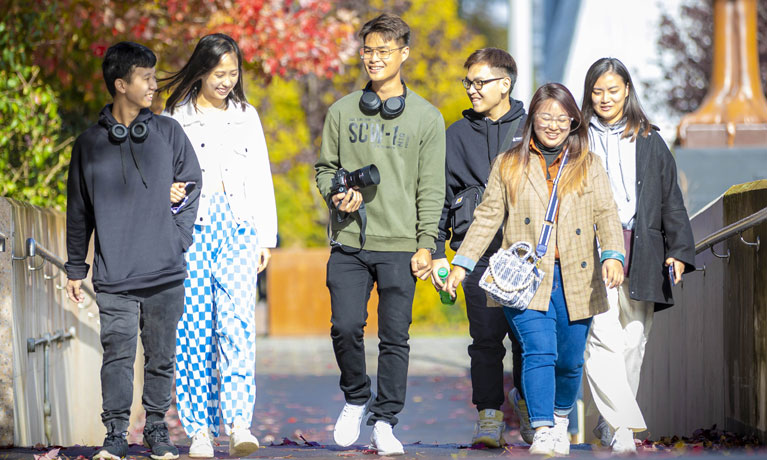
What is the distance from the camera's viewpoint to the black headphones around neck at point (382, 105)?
5.55 m

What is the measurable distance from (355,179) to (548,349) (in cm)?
124

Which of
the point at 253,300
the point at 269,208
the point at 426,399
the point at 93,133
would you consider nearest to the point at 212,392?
the point at 253,300

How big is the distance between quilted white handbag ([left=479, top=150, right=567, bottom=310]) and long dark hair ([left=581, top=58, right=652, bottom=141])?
34.2 inches

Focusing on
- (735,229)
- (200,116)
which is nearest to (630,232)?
(735,229)

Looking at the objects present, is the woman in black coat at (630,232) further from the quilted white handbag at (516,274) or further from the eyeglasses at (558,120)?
the quilted white handbag at (516,274)

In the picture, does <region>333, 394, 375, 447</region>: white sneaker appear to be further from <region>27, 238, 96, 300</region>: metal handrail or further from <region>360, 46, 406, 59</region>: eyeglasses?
<region>27, 238, 96, 300</region>: metal handrail

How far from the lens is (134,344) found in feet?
17.4

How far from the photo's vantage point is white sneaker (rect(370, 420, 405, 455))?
17.8 feet

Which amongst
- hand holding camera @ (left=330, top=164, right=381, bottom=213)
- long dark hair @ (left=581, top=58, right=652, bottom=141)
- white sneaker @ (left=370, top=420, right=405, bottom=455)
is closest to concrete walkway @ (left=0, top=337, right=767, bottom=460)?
white sneaker @ (left=370, top=420, right=405, bottom=455)

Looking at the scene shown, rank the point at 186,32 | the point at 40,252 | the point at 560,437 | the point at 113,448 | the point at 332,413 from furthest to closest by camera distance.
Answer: the point at 332,413 → the point at 186,32 → the point at 40,252 → the point at 560,437 → the point at 113,448

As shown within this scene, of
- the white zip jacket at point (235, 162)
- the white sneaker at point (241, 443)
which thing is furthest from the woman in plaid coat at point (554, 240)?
the white sneaker at point (241, 443)

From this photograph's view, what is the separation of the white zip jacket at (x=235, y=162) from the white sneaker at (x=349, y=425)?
93 cm

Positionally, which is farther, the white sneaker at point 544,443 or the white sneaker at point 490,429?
the white sneaker at point 490,429

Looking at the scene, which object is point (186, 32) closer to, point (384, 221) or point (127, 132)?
point (127, 132)
